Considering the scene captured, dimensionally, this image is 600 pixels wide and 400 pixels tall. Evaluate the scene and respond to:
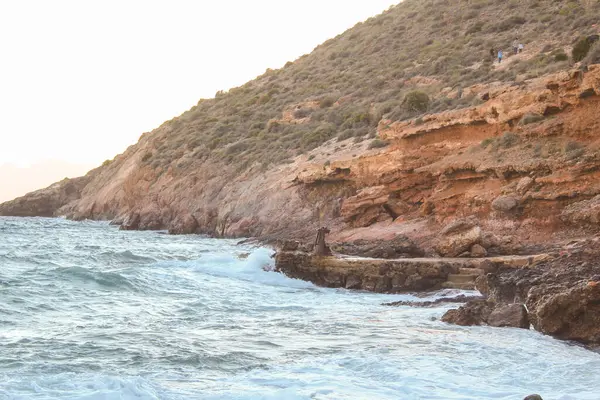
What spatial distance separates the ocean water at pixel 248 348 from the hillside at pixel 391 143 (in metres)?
7.31

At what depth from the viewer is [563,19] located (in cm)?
4084

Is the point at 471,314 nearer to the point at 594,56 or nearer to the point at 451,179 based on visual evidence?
the point at 451,179

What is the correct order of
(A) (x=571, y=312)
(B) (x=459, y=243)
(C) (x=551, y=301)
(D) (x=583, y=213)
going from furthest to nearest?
1. (B) (x=459, y=243)
2. (D) (x=583, y=213)
3. (C) (x=551, y=301)
4. (A) (x=571, y=312)

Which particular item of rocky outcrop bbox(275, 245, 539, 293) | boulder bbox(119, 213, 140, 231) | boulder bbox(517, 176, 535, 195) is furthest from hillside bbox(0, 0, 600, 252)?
rocky outcrop bbox(275, 245, 539, 293)

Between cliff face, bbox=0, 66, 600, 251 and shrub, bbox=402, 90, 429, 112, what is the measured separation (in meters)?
1.81

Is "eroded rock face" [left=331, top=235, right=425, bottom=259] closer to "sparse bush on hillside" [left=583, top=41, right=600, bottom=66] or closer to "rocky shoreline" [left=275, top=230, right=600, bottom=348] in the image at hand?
"rocky shoreline" [left=275, top=230, right=600, bottom=348]

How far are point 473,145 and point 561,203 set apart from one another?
5.54 metres

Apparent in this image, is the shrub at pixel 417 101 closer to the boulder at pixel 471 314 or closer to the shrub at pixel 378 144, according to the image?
the shrub at pixel 378 144

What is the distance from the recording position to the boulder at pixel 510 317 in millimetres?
11797

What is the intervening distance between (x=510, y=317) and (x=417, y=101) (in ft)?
80.1

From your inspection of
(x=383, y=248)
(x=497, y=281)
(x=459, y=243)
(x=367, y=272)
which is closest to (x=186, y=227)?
(x=383, y=248)

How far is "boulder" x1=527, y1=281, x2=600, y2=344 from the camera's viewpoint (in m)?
10.6

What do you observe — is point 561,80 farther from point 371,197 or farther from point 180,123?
point 180,123

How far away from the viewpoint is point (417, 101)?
35.2 m
